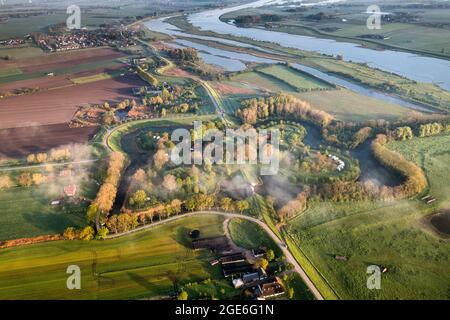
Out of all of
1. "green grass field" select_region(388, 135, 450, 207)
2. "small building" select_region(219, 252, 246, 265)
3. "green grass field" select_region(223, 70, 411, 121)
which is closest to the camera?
"small building" select_region(219, 252, 246, 265)

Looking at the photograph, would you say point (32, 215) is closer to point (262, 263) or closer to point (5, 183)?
point (5, 183)

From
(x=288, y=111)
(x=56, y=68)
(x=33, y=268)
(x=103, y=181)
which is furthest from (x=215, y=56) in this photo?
(x=33, y=268)

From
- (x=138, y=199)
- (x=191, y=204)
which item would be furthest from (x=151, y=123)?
(x=191, y=204)

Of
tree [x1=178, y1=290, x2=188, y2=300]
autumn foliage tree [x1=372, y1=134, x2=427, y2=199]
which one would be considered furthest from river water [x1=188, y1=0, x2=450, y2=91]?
tree [x1=178, y1=290, x2=188, y2=300]

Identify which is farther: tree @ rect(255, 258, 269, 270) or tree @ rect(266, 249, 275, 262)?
tree @ rect(266, 249, 275, 262)

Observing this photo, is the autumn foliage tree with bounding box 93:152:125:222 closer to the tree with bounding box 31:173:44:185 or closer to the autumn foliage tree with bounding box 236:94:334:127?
the tree with bounding box 31:173:44:185

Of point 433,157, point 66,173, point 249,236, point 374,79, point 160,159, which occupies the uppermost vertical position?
point 374,79
